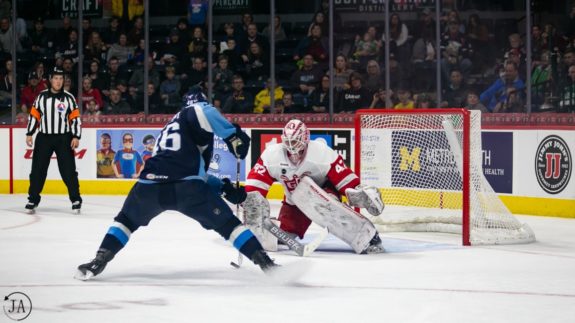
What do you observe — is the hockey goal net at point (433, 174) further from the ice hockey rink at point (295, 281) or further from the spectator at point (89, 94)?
the spectator at point (89, 94)

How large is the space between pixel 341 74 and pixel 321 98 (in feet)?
1.11

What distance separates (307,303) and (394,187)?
4253mm

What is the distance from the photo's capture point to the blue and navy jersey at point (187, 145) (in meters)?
5.88

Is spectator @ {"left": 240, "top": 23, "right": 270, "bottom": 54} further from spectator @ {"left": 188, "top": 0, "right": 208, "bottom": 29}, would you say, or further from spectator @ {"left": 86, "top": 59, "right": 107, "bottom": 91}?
spectator @ {"left": 86, "top": 59, "right": 107, "bottom": 91}

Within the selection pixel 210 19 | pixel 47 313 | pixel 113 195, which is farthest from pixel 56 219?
pixel 47 313

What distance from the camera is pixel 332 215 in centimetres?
713

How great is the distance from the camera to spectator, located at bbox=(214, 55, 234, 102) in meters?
12.2

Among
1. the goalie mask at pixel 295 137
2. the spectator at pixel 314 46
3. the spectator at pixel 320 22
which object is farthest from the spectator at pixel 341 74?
the goalie mask at pixel 295 137

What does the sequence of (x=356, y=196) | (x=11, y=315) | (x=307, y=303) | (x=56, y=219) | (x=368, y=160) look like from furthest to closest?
(x=56, y=219) → (x=368, y=160) → (x=356, y=196) → (x=307, y=303) → (x=11, y=315)

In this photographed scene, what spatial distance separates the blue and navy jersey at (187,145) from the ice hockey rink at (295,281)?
0.59m

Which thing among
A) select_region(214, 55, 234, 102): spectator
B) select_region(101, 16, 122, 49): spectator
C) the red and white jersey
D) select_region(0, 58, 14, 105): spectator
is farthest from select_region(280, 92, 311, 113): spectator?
the red and white jersey

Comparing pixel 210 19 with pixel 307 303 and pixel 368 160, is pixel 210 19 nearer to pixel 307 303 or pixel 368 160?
pixel 368 160

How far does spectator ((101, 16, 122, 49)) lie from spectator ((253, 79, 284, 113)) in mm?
2097

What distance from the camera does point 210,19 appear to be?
1223cm
